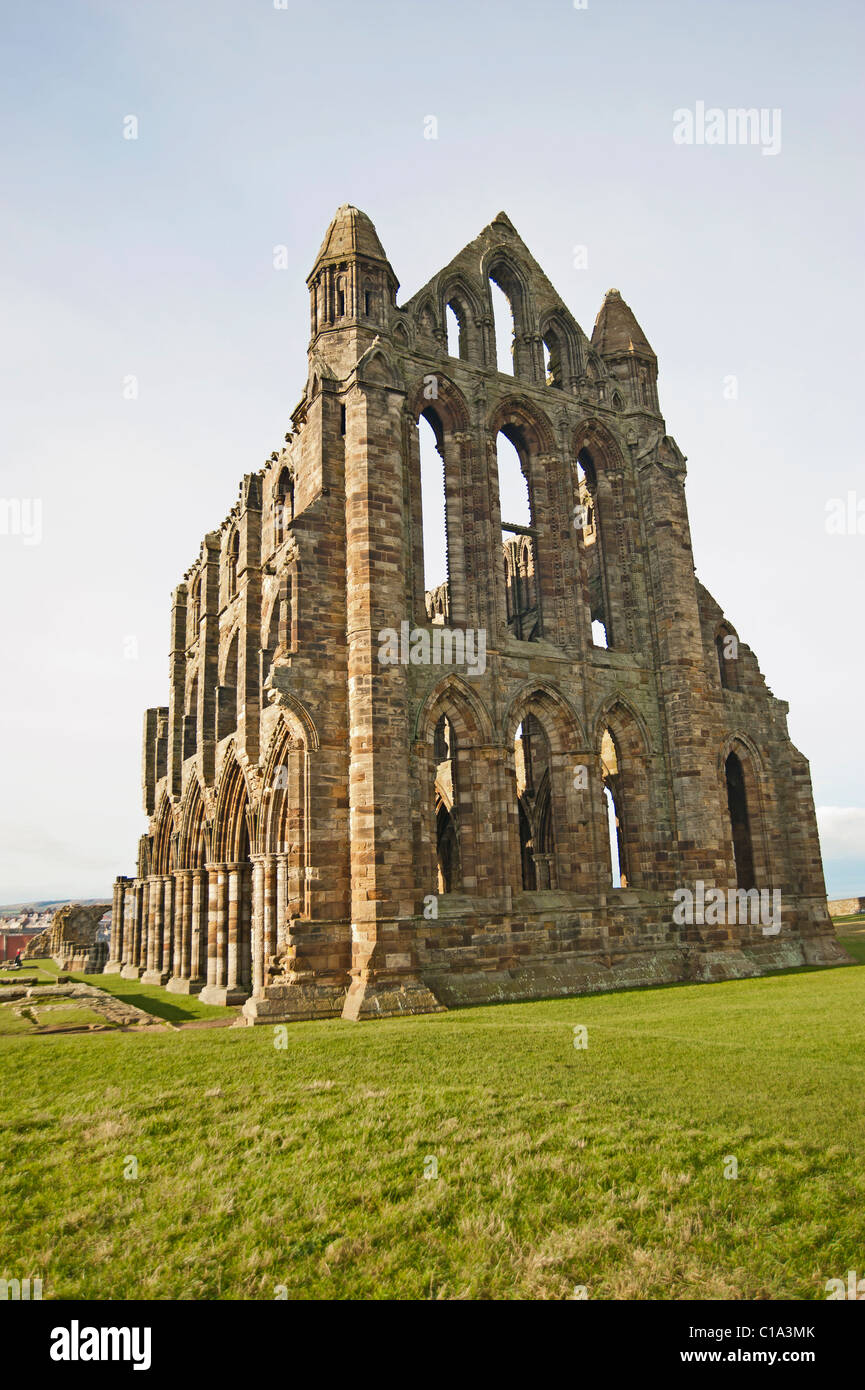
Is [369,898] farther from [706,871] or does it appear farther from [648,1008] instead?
[706,871]

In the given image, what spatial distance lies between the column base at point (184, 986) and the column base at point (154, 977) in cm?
263

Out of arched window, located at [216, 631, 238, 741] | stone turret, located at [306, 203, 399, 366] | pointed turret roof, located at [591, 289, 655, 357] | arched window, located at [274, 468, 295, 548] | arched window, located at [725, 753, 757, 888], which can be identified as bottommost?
arched window, located at [725, 753, 757, 888]

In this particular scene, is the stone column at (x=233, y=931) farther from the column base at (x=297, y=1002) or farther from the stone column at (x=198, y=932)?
the column base at (x=297, y=1002)

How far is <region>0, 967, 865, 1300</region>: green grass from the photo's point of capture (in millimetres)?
5379

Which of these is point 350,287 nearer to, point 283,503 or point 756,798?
point 283,503

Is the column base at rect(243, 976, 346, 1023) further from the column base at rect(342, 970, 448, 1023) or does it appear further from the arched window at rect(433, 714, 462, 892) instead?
the arched window at rect(433, 714, 462, 892)

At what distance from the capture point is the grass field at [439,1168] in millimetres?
5379

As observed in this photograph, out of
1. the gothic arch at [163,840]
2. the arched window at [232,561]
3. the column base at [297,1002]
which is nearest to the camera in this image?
the column base at [297,1002]

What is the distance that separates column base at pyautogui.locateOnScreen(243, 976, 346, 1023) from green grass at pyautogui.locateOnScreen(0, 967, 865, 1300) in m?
3.64

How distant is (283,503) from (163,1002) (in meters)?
13.6

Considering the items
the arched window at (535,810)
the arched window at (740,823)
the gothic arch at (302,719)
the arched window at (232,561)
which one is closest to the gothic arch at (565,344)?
the arched window at (535,810)

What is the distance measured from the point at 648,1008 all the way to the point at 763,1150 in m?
8.66

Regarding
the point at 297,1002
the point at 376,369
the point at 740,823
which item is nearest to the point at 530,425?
the point at 376,369

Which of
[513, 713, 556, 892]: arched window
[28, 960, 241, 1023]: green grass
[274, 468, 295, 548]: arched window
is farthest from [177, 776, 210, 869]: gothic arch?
[513, 713, 556, 892]: arched window
